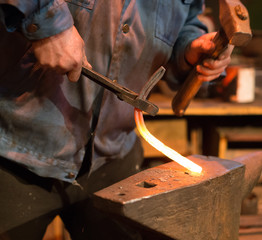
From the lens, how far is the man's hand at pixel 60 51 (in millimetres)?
749

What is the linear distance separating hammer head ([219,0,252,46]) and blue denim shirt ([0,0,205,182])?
0.58 ft

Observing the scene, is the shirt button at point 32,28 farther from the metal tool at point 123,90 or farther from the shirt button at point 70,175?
the shirt button at point 70,175

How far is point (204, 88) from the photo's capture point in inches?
50.7

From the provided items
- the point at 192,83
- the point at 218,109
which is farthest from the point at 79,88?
the point at 218,109

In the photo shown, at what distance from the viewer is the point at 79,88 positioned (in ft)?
3.10

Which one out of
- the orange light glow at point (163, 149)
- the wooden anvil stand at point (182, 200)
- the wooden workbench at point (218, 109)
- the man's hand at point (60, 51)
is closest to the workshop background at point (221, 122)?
the wooden workbench at point (218, 109)

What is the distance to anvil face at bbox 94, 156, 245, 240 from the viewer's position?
0.73 meters

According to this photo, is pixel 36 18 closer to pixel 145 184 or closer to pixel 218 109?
pixel 145 184

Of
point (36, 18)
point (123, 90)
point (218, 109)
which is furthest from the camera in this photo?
point (218, 109)

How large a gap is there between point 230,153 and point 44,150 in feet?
4.56

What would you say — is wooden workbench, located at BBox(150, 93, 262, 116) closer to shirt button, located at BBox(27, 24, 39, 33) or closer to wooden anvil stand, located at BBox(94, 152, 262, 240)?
wooden anvil stand, located at BBox(94, 152, 262, 240)

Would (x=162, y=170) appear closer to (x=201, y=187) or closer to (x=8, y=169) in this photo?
(x=201, y=187)

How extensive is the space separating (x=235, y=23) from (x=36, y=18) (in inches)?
20.6

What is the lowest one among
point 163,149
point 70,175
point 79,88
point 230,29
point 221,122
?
point 221,122
